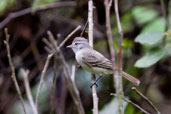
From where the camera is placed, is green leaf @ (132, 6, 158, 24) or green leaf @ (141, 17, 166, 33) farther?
green leaf @ (132, 6, 158, 24)

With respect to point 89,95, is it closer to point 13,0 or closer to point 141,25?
point 141,25

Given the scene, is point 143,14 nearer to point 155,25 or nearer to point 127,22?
point 127,22

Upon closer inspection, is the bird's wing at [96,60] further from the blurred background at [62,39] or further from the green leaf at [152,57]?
the blurred background at [62,39]

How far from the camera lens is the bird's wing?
13.9 ft

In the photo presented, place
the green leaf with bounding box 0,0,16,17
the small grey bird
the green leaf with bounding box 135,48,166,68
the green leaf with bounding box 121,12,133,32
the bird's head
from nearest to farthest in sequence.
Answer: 1. the green leaf with bounding box 135,48,166,68
2. the bird's head
3. the small grey bird
4. the green leaf with bounding box 0,0,16,17
5. the green leaf with bounding box 121,12,133,32

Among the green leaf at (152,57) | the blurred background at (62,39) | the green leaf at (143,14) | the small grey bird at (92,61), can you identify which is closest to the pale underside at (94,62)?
the small grey bird at (92,61)

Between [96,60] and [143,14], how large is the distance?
1.46 meters

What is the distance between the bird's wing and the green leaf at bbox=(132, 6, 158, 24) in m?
1.27

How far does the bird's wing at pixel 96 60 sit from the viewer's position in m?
4.25

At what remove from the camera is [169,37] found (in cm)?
380

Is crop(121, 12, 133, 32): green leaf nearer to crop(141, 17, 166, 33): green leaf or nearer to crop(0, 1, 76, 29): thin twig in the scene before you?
crop(141, 17, 166, 33): green leaf

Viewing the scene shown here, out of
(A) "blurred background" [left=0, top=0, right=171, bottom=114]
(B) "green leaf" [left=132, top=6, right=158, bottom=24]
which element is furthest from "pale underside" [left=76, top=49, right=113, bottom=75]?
(B) "green leaf" [left=132, top=6, right=158, bottom=24]

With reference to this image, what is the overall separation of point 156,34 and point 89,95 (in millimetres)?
2087

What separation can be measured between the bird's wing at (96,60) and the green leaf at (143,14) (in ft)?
4.16
